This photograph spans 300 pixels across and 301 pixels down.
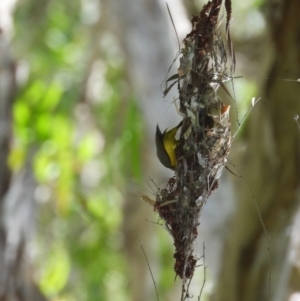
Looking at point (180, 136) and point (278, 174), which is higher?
point (278, 174)

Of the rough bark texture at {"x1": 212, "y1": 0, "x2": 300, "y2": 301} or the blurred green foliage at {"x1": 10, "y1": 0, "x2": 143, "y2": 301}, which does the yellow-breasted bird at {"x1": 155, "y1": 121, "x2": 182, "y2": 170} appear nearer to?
the rough bark texture at {"x1": 212, "y1": 0, "x2": 300, "y2": 301}

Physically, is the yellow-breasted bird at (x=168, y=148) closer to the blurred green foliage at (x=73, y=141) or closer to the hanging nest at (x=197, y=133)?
the hanging nest at (x=197, y=133)

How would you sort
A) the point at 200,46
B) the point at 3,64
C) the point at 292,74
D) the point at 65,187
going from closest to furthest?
the point at 200,46 → the point at 292,74 → the point at 3,64 → the point at 65,187

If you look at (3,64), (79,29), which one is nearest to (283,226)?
(3,64)

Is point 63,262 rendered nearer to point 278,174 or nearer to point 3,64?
point 3,64

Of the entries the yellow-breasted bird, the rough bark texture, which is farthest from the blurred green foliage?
the yellow-breasted bird

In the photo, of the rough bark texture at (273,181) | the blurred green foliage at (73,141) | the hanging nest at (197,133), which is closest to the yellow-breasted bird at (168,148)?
the hanging nest at (197,133)

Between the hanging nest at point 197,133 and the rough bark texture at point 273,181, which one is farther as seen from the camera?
the rough bark texture at point 273,181
